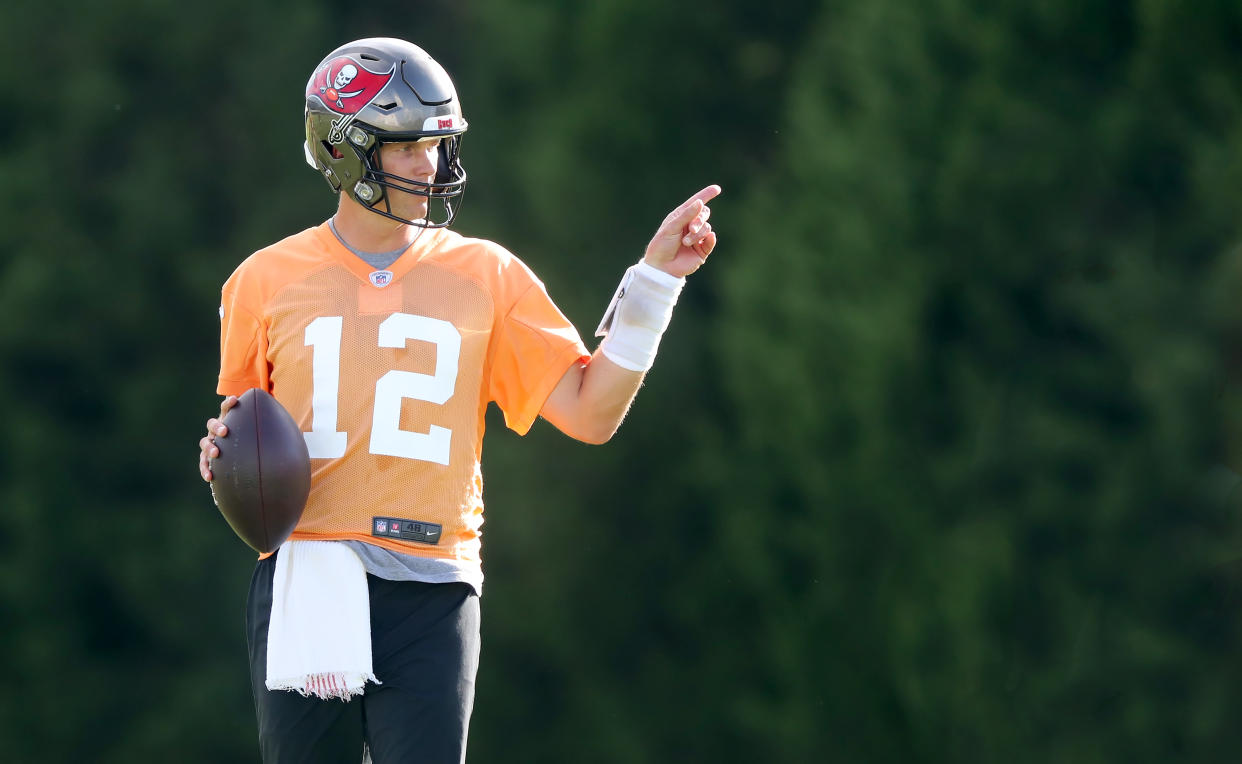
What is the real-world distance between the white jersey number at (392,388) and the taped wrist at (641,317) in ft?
0.87

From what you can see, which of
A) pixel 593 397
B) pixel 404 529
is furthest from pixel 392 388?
pixel 593 397

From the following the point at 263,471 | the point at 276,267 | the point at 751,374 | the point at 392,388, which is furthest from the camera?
the point at 751,374

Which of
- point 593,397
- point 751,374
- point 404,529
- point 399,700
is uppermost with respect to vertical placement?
point 593,397

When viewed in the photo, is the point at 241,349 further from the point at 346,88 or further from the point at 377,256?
the point at 346,88

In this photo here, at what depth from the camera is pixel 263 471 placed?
Result: 2299 mm

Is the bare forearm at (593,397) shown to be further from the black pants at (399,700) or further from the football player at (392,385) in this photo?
the black pants at (399,700)

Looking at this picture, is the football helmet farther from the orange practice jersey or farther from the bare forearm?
the bare forearm

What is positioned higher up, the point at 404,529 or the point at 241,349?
the point at 241,349

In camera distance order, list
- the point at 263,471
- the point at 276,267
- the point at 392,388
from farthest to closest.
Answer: the point at 276,267 → the point at 392,388 → the point at 263,471

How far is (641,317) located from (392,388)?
42 centimetres

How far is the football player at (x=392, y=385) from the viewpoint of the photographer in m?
2.36

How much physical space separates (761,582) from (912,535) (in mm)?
534

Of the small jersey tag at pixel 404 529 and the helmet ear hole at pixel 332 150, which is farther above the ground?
the helmet ear hole at pixel 332 150

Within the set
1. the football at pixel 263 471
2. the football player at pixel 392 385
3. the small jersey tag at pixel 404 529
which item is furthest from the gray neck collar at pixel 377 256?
the small jersey tag at pixel 404 529
